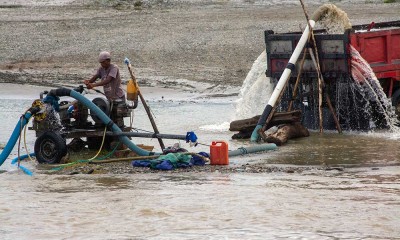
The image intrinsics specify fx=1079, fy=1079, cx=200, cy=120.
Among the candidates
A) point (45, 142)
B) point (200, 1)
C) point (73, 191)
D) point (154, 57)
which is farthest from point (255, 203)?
point (200, 1)

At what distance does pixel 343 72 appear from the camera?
59.7ft

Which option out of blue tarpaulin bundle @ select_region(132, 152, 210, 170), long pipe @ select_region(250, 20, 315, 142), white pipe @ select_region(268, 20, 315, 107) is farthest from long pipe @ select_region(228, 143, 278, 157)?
white pipe @ select_region(268, 20, 315, 107)

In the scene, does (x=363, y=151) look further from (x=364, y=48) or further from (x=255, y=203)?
(x=255, y=203)

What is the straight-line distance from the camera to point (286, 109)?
63.0 feet

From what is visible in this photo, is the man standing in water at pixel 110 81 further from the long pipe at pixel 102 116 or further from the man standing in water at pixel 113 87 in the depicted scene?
the long pipe at pixel 102 116

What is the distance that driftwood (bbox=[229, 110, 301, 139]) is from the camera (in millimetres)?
17781

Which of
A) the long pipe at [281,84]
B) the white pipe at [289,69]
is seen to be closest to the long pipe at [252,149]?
the long pipe at [281,84]

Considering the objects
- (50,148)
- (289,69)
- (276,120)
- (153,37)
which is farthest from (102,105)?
(153,37)

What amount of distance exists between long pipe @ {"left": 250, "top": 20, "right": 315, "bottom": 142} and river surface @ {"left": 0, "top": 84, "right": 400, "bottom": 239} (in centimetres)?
95

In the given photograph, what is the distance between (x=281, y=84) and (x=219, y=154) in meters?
3.57

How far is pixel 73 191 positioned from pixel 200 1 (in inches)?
983

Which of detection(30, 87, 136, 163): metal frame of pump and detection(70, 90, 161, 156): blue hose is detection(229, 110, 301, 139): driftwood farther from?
detection(70, 90, 161, 156): blue hose

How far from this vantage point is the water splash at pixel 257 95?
19.9 metres

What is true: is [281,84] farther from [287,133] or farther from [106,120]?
[106,120]
